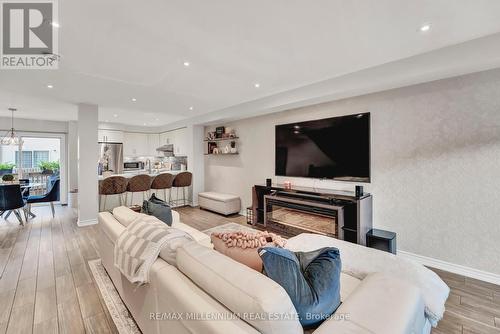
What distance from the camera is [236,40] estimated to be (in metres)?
2.16

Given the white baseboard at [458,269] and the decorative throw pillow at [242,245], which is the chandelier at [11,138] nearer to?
the decorative throw pillow at [242,245]

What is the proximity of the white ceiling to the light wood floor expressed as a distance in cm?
246

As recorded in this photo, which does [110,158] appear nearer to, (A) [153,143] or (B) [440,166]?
(A) [153,143]

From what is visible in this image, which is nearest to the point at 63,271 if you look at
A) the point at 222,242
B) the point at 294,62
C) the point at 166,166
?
the point at 222,242

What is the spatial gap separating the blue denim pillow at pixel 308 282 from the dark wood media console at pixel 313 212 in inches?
82.0

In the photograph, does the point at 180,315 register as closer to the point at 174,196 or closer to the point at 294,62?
the point at 294,62

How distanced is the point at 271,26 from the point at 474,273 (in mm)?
3381

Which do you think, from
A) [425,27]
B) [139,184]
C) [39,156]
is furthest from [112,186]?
[425,27]

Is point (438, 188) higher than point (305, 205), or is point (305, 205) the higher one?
point (438, 188)

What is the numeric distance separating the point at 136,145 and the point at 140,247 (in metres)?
6.99

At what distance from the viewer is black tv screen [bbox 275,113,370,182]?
128 inches

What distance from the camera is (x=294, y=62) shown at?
2.65 meters

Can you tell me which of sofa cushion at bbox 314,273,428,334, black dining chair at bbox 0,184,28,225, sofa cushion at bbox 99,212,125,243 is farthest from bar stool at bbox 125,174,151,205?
sofa cushion at bbox 314,273,428,334

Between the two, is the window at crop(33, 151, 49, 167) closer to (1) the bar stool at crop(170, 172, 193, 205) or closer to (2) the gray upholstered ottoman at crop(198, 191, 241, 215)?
(1) the bar stool at crop(170, 172, 193, 205)
